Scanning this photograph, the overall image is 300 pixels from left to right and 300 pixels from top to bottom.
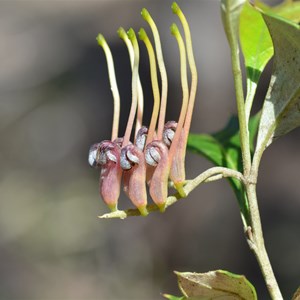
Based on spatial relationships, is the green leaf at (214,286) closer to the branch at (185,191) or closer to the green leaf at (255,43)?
the branch at (185,191)

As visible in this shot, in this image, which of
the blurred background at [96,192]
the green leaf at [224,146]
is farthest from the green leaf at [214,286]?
the blurred background at [96,192]

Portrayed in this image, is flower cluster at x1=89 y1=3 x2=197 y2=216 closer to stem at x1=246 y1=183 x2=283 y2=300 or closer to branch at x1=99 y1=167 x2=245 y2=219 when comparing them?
branch at x1=99 y1=167 x2=245 y2=219

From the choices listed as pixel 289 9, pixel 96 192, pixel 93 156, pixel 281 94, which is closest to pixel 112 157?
pixel 93 156

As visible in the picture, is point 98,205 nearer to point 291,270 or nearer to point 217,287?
point 291,270

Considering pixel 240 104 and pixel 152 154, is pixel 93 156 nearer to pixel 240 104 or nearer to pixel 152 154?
pixel 152 154

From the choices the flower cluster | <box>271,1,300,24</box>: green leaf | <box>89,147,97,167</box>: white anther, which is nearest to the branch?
the flower cluster

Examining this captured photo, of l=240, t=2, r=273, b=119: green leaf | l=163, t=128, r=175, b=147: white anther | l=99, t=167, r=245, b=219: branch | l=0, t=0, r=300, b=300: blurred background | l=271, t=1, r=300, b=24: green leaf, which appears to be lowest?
l=0, t=0, r=300, b=300: blurred background

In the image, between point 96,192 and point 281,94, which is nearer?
point 281,94
